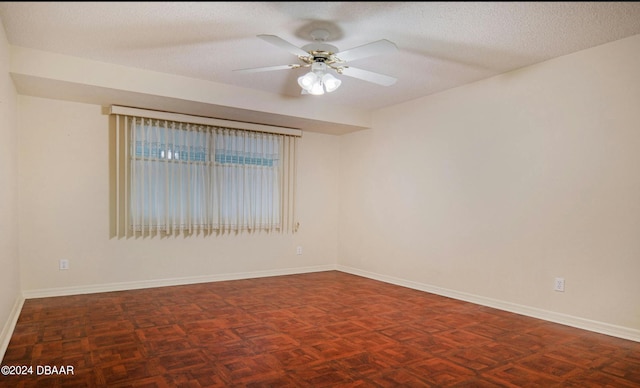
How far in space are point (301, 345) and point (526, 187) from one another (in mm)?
2410

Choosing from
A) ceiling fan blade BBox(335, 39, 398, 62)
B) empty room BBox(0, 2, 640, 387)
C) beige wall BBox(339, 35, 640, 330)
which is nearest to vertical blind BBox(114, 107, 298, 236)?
empty room BBox(0, 2, 640, 387)

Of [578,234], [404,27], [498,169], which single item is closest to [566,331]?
[578,234]

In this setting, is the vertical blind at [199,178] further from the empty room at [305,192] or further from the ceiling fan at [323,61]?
the ceiling fan at [323,61]

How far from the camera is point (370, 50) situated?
2.64 m

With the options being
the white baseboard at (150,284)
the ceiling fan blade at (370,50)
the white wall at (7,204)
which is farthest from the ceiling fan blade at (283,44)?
the white baseboard at (150,284)

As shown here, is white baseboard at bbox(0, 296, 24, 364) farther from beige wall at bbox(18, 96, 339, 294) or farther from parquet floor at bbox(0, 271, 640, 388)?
beige wall at bbox(18, 96, 339, 294)

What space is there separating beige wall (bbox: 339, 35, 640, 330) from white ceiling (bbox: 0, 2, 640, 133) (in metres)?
0.33

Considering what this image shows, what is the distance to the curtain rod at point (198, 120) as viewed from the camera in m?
4.19

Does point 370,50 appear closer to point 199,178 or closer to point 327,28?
point 327,28

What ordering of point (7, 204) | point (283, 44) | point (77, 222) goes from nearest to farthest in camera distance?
1. point (283, 44)
2. point (7, 204)
3. point (77, 222)

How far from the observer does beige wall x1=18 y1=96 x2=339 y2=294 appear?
3.92 meters

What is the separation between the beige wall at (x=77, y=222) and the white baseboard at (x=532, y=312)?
90.0 inches

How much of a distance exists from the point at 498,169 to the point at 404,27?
5.89 ft

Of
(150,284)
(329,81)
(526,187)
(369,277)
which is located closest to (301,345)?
(329,81)
